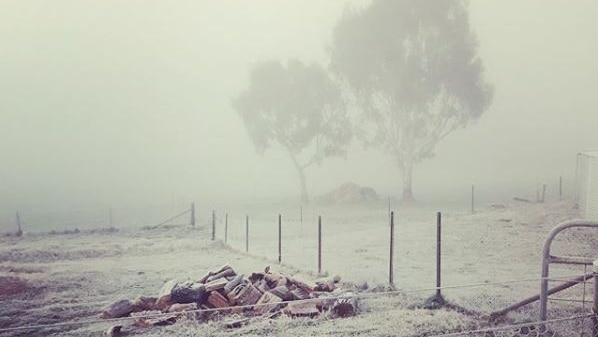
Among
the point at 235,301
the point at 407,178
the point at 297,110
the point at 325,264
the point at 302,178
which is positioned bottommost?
the point at 325,264

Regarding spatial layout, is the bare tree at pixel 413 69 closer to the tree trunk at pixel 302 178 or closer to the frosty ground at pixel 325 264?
the tree trunk at pixel 302 178

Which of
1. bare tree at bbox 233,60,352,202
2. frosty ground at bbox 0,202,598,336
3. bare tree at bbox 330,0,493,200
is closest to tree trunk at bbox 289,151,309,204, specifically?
bare tree at bbox 233,60,352,202

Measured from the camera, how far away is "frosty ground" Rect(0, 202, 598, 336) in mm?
5473

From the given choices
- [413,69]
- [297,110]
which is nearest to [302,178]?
[297,110]

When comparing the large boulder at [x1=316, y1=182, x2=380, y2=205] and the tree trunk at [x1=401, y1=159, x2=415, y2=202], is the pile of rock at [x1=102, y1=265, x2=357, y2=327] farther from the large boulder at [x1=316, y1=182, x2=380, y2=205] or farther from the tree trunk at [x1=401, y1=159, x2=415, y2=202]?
the tree trunk at [x1=401, y1=159, x2=415, y2=202]

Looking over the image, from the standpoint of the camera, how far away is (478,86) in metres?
20.8

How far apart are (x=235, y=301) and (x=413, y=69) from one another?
17.2 m

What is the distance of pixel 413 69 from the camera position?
2119 cm

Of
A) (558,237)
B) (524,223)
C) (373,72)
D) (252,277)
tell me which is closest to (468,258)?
(558,237)

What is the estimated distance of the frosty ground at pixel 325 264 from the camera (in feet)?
18.0

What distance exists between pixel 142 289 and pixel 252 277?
78.1 inches

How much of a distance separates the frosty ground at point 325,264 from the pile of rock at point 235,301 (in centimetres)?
21

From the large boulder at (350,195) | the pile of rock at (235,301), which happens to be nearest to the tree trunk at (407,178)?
the large boulder at (350,195)

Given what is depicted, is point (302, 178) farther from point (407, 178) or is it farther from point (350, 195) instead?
point (407, 178)
